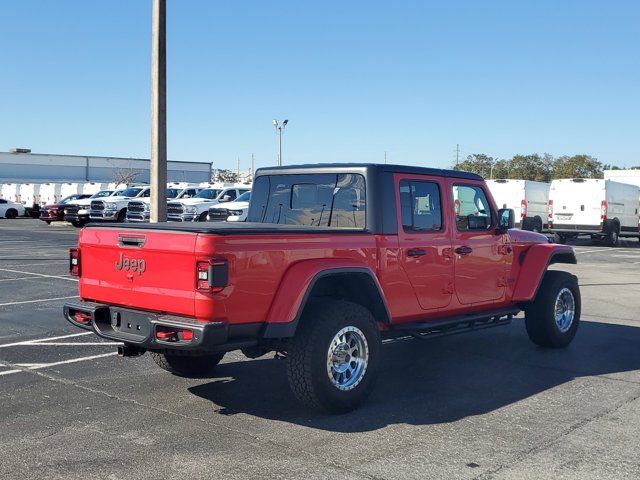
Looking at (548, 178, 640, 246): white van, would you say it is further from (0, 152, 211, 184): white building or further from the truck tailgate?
(0, 152, 211, 184): white building

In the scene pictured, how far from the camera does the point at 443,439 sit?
521 cm

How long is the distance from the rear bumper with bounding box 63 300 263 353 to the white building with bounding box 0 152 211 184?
84.6 meters

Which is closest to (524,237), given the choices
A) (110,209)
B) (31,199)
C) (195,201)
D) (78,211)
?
(195,201)

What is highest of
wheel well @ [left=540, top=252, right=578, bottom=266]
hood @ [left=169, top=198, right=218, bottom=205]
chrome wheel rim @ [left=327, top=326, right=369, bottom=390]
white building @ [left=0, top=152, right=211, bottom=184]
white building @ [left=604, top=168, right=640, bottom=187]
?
white building @ [left=0, top=152, right=211, bottom=184]

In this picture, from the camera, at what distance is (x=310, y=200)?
7.00 metres

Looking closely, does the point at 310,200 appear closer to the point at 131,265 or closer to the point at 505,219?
the point at 131,265

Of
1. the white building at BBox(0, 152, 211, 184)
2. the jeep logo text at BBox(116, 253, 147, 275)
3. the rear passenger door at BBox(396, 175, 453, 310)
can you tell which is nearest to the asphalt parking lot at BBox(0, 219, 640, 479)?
the rear passenger door at BBox(396, 175, 453, 310)

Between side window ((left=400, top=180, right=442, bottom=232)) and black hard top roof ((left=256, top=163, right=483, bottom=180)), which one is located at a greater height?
black hard top roof ((left=256, top=163, right=483, bottom=180))

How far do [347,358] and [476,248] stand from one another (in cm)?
210

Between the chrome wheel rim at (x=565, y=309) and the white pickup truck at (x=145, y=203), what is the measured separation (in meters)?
→ 23.1

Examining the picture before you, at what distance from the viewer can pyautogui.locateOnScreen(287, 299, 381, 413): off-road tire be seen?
18.4 ft

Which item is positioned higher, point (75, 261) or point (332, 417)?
point (75, 261)

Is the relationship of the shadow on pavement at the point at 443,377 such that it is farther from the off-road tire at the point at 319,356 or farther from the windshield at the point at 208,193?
the windshield at the point at 208,193

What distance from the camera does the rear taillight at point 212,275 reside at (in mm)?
5094
